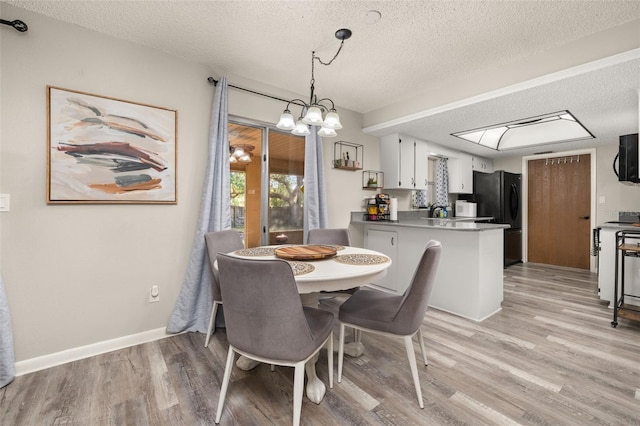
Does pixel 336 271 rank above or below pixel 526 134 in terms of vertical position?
below

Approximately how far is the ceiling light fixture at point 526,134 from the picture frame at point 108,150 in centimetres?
360

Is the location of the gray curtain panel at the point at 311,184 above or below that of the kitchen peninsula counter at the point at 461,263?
above

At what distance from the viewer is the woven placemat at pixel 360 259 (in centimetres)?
182

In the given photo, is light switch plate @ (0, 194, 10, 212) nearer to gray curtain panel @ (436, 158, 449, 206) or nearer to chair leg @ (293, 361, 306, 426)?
chair leg @ (293, 361, 306, 426)

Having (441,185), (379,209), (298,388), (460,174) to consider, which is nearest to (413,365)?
(298,388)

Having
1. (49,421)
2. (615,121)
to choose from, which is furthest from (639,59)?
(49,421)

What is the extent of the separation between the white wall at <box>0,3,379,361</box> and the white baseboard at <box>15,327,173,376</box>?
0.04 meters

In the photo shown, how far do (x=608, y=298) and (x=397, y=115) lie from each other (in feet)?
10.1

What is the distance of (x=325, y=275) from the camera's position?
148cm

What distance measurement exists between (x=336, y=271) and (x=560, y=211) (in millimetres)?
5477

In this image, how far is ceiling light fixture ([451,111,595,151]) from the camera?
3.87 metres

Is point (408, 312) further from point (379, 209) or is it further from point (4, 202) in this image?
point (4, 202)

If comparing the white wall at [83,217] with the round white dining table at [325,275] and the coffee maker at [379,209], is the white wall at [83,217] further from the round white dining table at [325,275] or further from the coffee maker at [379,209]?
the coffee maker at [379,209]

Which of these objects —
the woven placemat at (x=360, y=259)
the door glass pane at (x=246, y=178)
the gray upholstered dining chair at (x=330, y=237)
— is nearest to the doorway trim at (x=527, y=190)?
the gray upholstered dining chair at (x=330, y=237)
